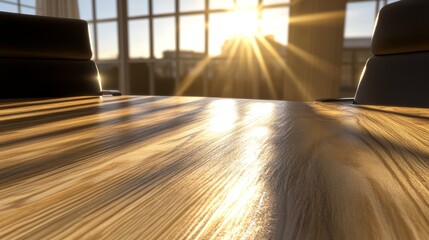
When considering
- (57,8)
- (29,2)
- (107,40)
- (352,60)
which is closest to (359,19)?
(352,60)

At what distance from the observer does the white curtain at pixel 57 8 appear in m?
5.39

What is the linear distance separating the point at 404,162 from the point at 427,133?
0.24 m

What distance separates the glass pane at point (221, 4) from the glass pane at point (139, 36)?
130cm

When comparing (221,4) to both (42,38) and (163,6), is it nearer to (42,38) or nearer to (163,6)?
(163,6)

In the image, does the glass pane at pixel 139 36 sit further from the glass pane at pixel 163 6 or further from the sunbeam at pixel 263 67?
the sunbeam at pixel 263 67

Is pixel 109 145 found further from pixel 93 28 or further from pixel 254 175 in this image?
pixel 93 28

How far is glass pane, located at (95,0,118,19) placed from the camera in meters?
5.27

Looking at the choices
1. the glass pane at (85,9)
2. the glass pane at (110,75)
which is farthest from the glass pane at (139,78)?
the glass pane at (85,9)

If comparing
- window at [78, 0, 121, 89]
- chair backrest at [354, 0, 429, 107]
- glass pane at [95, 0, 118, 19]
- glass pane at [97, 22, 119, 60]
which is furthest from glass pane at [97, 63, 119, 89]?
chair backrest at [354, 0, 429, 107]

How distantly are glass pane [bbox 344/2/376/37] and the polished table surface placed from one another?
352cm

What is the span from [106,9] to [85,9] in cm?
62

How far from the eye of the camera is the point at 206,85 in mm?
4691

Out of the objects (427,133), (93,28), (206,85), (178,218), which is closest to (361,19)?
(206,85)

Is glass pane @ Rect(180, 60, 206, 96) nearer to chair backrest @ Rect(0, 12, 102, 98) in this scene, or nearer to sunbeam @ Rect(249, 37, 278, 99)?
sunbeam @ Rect(249, 37, 278, 99)
